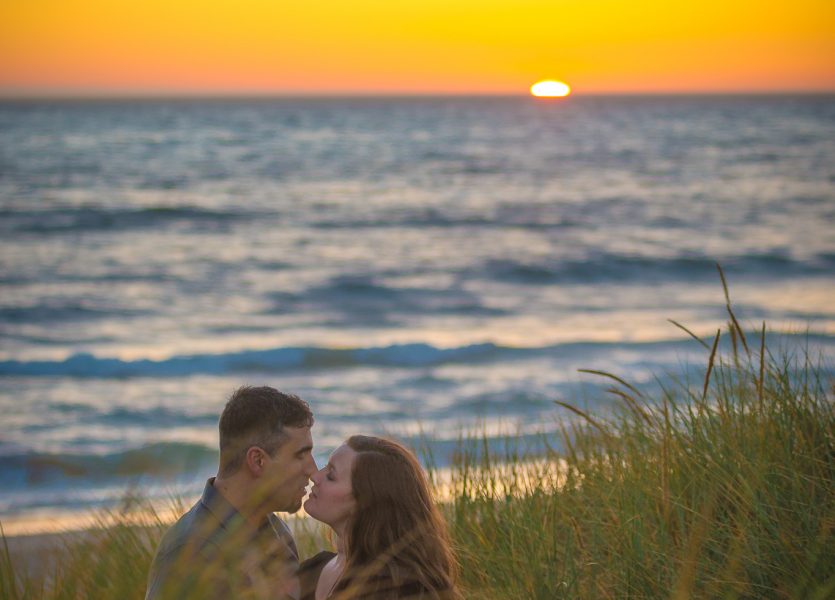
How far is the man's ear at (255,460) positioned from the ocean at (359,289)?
95.6 inches

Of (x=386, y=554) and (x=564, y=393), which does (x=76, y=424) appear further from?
(x=386, y=554)

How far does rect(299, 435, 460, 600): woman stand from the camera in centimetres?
289

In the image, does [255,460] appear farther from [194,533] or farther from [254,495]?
[194,533]

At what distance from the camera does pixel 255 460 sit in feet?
10.8

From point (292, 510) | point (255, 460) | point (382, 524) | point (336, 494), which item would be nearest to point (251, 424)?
point (255, 460)

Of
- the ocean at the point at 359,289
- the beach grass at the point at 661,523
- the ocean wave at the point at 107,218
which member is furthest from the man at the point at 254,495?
the ocean wave at the point at 107,218

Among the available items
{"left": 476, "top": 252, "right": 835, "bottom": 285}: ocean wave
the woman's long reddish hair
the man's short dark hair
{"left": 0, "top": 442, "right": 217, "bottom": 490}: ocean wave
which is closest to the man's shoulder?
the man's short dark hair

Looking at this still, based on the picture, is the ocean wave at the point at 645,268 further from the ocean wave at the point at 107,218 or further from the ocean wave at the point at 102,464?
the ocean wave at the point at 102,464

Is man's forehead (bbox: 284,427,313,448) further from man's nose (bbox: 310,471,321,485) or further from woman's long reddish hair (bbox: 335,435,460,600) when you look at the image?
woman's long reddish hair (bbox: 335,435,460,600)

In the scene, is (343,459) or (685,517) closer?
(343,459)

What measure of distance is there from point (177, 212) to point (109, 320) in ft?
45.7

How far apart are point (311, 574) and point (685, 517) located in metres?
1.33

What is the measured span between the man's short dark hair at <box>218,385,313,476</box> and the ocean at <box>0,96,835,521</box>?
2.39m

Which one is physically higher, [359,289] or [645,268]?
[645,268]
